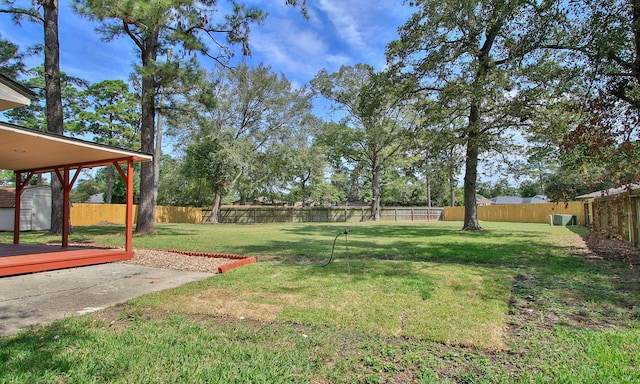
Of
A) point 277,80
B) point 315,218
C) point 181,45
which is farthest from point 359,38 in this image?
point 315,218

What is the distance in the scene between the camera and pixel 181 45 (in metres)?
12.3

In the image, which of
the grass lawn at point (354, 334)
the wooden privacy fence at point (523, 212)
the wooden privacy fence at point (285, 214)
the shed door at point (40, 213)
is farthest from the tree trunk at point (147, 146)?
the wooden privacy fence at point (523, 212)

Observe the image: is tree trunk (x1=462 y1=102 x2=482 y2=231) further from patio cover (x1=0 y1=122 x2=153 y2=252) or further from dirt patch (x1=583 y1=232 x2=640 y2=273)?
patio cover (x1=0 y1=122 x2=153 y2=252)

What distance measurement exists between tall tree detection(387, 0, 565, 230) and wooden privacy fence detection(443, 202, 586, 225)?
1114 centimetres

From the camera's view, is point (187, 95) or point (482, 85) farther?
point (187, 95)

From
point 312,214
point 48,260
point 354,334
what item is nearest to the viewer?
point 354,334

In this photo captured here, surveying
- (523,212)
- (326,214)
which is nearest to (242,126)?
(326,214)

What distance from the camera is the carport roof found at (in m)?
5.58

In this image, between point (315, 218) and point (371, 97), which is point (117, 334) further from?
point (315, 218)

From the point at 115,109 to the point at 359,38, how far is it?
23294mm

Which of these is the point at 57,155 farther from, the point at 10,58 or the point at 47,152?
the point at 10,58

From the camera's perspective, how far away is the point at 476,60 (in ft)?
40.8

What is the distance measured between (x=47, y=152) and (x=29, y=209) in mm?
12547

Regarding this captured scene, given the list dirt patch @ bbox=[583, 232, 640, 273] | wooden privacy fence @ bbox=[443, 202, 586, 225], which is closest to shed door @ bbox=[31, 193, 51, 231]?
dirt patch @ bbox=[583, 232, 640, 273]
